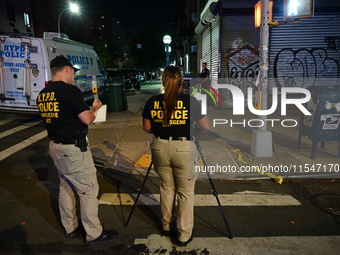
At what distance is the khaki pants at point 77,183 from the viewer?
3102mm

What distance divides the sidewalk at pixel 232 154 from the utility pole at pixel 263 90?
180mm

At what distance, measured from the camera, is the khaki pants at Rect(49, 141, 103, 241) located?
122 inches

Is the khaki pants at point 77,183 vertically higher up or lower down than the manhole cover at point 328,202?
higher up

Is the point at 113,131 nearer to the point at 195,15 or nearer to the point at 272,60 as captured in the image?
the point at 272,60

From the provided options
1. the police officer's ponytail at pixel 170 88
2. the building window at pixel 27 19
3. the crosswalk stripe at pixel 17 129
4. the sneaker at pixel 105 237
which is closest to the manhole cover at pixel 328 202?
the police officer's ponytail at pixel 170 88

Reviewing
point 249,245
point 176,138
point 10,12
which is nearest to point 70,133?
point 176,138

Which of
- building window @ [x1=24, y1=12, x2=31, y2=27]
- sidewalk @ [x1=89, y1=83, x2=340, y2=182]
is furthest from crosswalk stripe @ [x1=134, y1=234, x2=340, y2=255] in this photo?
building window @ [x1=24, y1=12, x2=31, y2=27]

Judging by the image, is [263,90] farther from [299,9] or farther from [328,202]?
[328,202]

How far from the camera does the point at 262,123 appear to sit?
6.20m

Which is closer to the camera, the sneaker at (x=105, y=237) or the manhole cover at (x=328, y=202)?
the sneaker at (x=105, y=237)

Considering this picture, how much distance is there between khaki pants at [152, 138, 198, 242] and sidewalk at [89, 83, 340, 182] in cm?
227

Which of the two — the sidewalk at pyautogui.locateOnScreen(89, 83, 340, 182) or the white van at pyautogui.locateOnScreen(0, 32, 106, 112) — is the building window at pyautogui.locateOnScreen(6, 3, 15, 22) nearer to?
the white van at pyautogui.locateOnScreen(0, 32, 106, 112)

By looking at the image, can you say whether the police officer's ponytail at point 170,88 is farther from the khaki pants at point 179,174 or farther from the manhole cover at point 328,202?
the manhole cover at point 328,202

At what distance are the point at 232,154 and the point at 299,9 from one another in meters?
3.66
